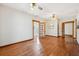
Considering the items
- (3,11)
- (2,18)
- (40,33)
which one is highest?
(3,11)

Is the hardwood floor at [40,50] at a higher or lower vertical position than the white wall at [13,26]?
lower

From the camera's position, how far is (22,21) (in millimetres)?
5934

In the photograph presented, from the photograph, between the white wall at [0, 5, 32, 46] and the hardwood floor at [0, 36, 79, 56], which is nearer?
the hardwood floor at [0, 36, 79, 56]

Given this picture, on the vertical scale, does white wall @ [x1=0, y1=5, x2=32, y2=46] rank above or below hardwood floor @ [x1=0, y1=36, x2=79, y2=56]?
above

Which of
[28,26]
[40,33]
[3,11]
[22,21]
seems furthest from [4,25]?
[40,33]

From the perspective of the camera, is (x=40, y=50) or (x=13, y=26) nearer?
(x=40, y=50)

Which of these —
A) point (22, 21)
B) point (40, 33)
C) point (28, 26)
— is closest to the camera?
point (22, 21)

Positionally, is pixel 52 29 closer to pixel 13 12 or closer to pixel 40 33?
pixel 40 33

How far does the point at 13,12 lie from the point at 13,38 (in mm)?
1693

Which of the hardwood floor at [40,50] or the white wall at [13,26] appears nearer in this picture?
the hardwood floor at [40,50]

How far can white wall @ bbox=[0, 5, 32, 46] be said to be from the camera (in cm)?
439

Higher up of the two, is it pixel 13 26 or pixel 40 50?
pixel 13 26

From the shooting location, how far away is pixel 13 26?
16.6 ft

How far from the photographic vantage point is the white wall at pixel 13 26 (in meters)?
4.39
